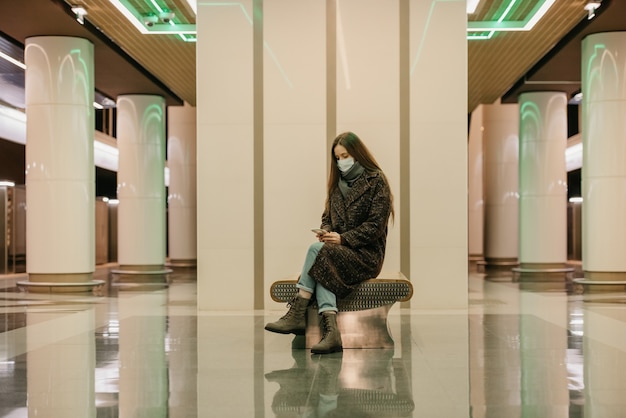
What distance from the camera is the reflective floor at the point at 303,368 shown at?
4.88m

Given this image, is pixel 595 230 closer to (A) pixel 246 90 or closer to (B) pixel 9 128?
(A) pixel 246 90

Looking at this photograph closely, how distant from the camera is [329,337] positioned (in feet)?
23.3

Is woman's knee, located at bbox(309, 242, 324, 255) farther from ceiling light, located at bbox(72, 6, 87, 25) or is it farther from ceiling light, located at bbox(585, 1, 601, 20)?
ceiling light, located at bbox(585, 1, 601, 20)

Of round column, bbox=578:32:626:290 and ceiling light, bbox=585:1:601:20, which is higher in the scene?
ceiling light, bbox=585:1:601:20

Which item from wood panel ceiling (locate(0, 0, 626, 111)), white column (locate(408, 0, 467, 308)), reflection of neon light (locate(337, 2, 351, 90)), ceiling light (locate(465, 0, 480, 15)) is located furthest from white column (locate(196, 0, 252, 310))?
ceiling light (locate(465, 0, 480, 15))

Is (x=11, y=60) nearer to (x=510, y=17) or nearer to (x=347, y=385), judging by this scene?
(x=510, y=17)

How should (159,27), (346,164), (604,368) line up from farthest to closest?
(159,27), (346,164), (604,368)

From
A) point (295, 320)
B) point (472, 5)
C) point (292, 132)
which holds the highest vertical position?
point (472, 5)

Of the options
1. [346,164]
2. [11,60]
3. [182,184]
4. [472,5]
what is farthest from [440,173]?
[182,184]

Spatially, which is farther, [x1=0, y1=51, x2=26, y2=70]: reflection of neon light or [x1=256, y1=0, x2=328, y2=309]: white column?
[x1=0, y1=51, x2=26, y2=70]: reflection of neon light

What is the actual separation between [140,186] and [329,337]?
1790 centimetres

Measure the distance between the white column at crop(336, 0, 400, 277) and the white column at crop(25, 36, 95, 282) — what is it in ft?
24.7

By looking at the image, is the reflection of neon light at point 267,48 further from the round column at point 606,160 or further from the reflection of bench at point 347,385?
the round column at point 606,160

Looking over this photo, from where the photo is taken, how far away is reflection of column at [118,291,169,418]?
4.95 metres
